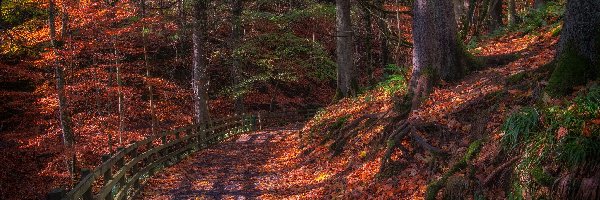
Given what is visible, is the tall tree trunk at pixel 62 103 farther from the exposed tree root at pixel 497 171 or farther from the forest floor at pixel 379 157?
the exposed tree root at pixel 497 171

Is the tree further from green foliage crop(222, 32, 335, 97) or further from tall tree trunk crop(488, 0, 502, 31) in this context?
green foliage crop(222, 32, 335, 97)

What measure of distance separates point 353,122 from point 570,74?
6466mm

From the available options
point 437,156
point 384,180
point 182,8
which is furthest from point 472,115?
point 182,8

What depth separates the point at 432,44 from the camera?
9695 mm

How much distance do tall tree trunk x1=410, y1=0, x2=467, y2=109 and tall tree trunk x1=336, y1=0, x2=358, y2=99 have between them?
8418 mm

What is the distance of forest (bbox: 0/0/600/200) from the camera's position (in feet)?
17.2

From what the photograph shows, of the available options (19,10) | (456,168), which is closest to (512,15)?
(456,168)

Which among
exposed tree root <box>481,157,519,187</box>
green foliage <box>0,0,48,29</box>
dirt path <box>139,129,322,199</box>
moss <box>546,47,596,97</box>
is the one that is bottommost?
dirt path <box>139,129,322,199</box>

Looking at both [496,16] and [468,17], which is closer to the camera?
[468,17]

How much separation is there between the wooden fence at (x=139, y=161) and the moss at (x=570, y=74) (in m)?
6.07

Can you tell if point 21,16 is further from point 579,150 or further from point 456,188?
point 579,150

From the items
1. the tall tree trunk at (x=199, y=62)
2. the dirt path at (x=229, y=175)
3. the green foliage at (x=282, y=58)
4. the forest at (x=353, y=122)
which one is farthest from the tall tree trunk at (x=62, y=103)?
the green foliage at (x=282, y=58)

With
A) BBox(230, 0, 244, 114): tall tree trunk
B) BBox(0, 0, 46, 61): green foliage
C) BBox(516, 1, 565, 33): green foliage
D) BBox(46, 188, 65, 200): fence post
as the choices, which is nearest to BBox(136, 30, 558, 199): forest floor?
BBox(516, 1, 565, 33): green foliage

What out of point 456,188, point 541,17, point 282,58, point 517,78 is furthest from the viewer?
point 282,58
